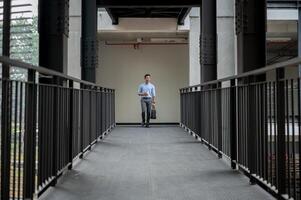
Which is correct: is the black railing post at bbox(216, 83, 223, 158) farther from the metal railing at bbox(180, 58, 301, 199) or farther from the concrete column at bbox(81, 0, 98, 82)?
the concrete column at bbox(81, 0, 98, 82)

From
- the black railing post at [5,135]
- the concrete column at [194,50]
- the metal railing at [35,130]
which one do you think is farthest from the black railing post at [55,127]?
the concrete column at [194,50]

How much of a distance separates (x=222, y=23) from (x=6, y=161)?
1112 cm

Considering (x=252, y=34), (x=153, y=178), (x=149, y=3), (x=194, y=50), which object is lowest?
(x=153, y=178)

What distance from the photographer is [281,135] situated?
3.09 metres

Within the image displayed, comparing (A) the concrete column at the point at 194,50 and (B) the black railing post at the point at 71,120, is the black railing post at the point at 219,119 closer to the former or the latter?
(B) the black railing post at the point at 71,120

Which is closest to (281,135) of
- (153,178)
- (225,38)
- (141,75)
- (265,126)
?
(265,126)

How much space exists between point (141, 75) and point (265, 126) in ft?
41.6

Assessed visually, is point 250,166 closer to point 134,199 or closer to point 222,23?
point 134,199

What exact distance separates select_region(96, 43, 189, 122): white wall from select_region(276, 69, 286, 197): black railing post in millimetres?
12981

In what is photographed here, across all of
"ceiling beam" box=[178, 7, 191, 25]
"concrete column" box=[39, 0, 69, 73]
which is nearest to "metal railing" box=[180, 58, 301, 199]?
"concrete column" box=[39, 0, 69, 73]

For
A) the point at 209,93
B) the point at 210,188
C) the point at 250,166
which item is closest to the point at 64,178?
the point at 210,188

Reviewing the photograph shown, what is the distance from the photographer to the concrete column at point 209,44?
29.2 ft

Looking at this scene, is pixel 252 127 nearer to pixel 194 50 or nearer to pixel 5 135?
pixel 5 135

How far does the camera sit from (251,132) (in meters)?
3.94
